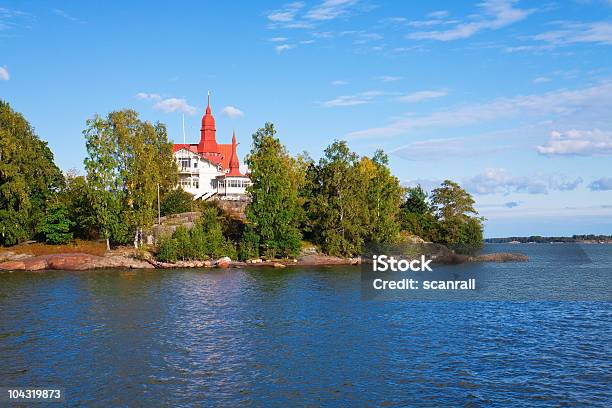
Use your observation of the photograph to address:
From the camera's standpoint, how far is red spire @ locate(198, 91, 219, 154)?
147375 mm

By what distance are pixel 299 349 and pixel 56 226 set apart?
249 ft

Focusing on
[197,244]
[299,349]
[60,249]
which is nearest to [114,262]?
[60,249]

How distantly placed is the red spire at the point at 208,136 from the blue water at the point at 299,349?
90414 millimetres

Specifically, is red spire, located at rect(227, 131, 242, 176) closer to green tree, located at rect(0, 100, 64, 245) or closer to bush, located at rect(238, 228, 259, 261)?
bush, located at rect(238, 228, 259, 261)

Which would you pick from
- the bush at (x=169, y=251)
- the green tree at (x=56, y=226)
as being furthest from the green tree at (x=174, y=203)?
the green tree at (x=56, y=226)

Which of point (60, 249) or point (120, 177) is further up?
point (120, 177)

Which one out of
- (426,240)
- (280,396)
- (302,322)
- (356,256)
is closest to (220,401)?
(280,396)

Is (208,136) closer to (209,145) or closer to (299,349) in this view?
(209,145)

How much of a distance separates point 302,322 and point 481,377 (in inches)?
700

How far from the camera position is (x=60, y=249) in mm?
93500

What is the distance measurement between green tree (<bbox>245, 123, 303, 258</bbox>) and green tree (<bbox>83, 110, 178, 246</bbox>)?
19.0 m
